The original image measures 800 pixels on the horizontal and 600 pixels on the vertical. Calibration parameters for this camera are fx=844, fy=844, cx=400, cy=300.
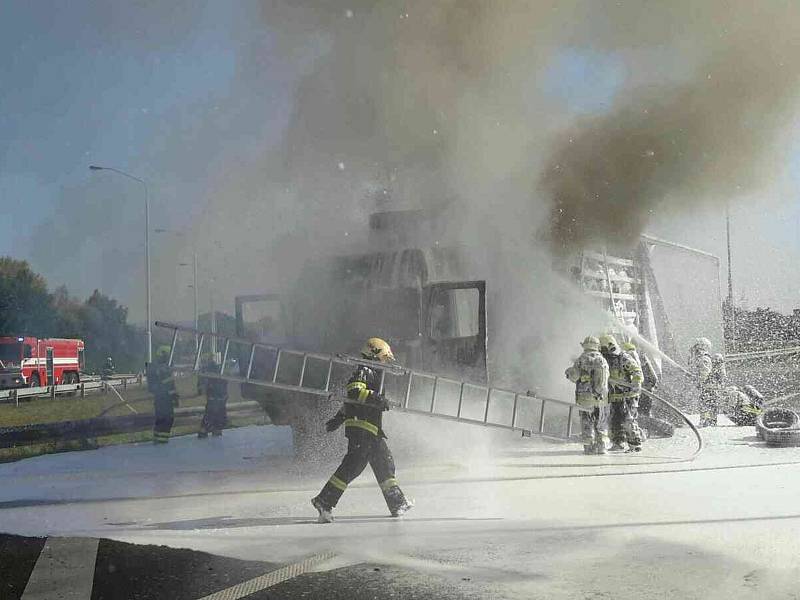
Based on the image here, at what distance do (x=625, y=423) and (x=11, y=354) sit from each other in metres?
23.0

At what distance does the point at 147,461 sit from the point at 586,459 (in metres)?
5.23

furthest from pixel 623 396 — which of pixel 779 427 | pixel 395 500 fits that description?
pixel 395 500

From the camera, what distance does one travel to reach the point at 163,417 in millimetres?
11680

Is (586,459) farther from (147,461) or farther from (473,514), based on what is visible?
(147,461)

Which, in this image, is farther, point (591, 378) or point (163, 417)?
point (163, 417)

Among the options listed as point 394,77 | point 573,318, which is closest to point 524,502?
point 573,318

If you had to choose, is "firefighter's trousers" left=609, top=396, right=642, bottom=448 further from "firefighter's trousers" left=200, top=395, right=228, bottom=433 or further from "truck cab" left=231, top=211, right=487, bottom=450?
"firefighter's trousers" left=200, top=395, right=228, bottom=433

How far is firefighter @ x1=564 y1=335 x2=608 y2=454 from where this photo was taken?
9766 millimetres

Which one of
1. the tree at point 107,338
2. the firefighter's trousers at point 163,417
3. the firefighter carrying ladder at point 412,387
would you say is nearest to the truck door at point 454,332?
the firefighter carrying ladder at point 412,387

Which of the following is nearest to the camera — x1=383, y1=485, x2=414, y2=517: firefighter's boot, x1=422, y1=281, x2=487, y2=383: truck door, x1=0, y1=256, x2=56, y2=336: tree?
x1=383, y1=485, x2=414, y2=517: firefighter's boot

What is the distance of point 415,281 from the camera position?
9234 mm

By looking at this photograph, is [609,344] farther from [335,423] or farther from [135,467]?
[135,467]

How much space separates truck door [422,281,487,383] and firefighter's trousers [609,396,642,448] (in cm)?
209

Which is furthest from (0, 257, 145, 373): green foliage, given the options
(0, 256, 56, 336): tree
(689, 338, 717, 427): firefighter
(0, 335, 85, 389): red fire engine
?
(689, 338, 717, 427): firefighter
